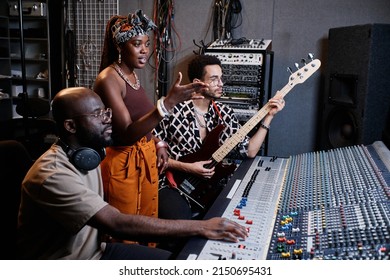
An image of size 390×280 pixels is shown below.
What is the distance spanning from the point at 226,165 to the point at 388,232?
4.00 ft

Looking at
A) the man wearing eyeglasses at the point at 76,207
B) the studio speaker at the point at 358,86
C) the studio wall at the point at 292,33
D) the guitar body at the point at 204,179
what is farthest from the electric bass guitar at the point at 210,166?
the studio wall at the point at 292,33

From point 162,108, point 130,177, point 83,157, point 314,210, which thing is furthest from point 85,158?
point 314,210

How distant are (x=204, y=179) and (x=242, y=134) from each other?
12.8 inches

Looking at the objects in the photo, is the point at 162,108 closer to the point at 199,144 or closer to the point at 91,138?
the point at 91,138

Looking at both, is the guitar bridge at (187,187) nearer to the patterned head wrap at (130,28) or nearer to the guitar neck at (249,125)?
the guitar neck at (249,125)

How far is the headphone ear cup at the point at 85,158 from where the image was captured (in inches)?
50.6

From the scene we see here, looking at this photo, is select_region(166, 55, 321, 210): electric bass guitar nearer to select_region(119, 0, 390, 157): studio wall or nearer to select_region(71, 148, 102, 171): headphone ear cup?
select_region(71, 148, 102, 171): headphone ear cup

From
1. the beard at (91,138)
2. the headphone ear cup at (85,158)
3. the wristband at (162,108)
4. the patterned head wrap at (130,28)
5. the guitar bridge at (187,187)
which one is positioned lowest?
the guitar bridge at (187,187)

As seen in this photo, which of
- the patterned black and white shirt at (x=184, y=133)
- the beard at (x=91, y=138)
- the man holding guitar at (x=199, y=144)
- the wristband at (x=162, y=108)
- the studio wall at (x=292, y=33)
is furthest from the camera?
the studio wall at (x=292, y=33)

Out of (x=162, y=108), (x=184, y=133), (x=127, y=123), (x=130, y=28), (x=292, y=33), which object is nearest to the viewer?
(x=162, y=108)

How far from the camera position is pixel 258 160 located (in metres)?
2.20

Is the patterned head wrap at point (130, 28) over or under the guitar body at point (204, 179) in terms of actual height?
over

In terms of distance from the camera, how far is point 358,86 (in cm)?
271

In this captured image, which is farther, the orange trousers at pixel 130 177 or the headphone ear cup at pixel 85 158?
the orange trousers at pixel 130 177
